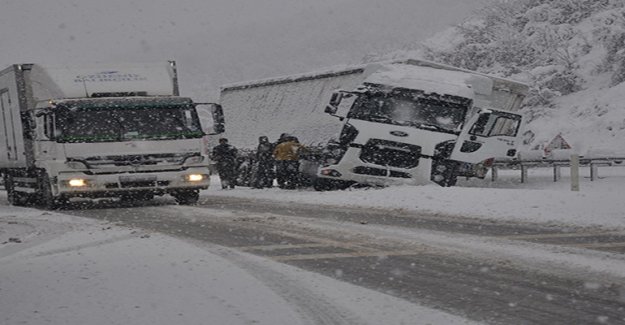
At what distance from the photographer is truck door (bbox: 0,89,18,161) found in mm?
17625

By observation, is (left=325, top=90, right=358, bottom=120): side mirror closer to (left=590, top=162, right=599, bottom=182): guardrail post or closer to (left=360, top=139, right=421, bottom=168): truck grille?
(left=360, top=139, right=421, bottom=168): truck grille

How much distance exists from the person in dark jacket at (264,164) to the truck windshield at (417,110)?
18.8ft

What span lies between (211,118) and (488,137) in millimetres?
6980

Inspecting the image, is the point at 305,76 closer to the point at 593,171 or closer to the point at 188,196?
the point at 188,196

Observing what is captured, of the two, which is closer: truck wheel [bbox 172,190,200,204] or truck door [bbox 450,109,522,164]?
truck wheel [bbox 172,190,200,204]

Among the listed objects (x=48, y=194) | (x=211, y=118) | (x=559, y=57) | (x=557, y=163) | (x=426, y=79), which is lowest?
(x=557, y=163)

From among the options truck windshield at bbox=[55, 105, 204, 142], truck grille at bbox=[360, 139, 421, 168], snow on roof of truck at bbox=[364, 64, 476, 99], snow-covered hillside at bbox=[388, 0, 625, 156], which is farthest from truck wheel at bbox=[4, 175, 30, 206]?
snow-covered hillside at bbox=[388, 0, 625, 156]

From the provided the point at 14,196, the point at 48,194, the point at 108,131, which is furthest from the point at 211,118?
the point at 14,196

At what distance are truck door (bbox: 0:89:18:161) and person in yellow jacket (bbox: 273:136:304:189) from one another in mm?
7200

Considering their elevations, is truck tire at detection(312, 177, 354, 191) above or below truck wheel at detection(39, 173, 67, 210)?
below

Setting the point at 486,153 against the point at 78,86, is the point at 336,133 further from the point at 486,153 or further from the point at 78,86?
the point at 78,86

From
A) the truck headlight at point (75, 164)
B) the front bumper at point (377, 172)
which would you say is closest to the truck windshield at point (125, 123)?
the truck headlight at point (75, 164)

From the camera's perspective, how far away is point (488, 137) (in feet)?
64.7

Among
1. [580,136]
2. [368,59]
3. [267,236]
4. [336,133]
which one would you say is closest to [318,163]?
[336,133]
